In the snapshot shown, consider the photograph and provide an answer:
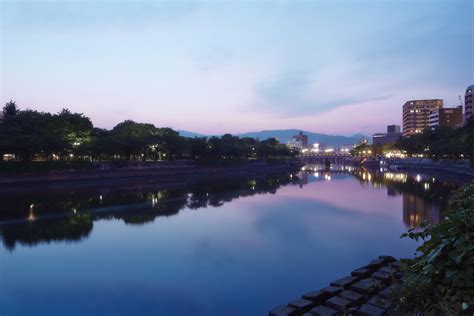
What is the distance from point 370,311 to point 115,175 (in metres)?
38.8

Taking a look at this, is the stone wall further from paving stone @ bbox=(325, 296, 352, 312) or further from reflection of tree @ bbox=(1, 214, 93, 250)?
reflection of tree @ bbox=(1, 214, 93, 250)

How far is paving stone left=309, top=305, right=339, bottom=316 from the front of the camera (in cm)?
606

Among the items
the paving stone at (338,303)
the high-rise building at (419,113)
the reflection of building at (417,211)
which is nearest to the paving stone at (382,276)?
the paving stone at (338,303)

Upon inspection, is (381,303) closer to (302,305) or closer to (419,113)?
(302,305)

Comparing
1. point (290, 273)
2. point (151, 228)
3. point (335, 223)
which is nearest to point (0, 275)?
point (151, 228)

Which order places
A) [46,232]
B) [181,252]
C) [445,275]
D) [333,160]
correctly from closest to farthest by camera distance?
[445,275], [181,252], [46,232], [333,160]

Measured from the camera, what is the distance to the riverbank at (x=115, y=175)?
31594mm

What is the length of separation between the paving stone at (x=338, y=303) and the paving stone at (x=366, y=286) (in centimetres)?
67

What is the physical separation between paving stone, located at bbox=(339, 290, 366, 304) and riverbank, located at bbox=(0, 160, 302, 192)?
3153cm

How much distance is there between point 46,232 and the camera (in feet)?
51.4

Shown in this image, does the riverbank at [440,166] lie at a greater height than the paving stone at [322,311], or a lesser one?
lesser

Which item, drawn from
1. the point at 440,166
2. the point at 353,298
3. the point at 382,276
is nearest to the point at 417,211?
the point at 382,276

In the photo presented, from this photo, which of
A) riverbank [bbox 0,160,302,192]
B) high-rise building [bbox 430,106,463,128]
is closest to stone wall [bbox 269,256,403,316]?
riverbank [bbox 0,160,302,192]

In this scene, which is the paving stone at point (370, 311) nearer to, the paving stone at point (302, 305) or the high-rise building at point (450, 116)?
the paving stone at point (302, 305)
